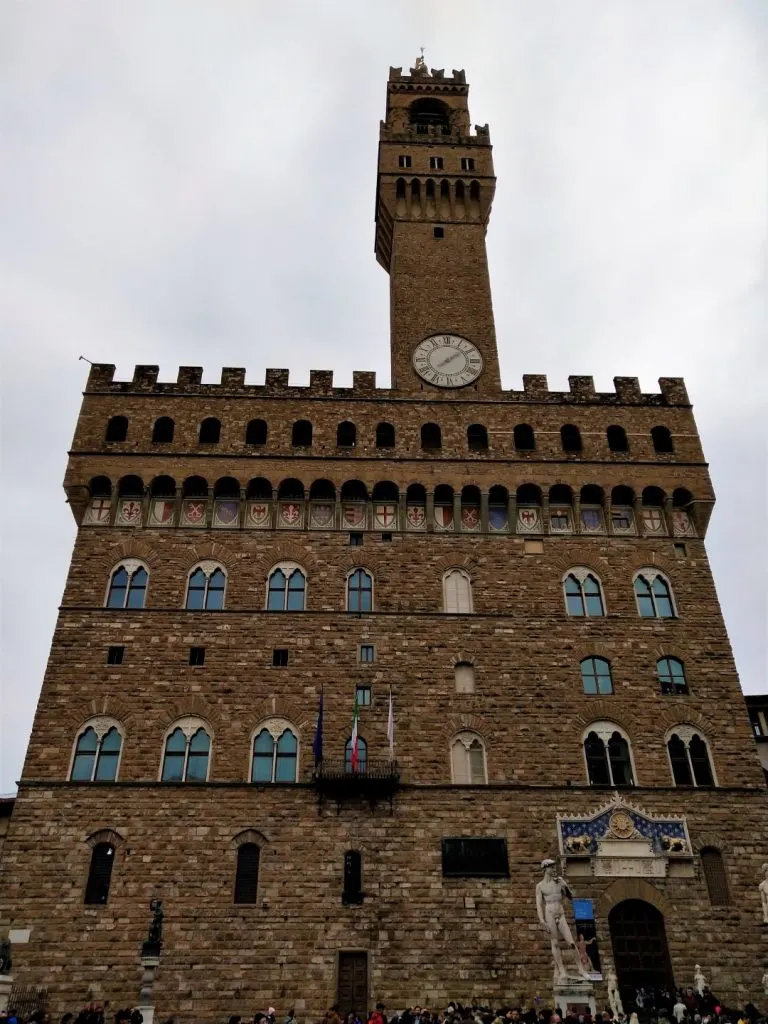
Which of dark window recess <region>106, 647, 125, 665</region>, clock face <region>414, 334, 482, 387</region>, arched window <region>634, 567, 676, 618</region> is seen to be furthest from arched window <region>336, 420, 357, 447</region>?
arched window <region>634, 567, 676, 618</region>

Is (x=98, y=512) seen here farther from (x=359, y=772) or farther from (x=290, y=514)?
(x=359, y=772)

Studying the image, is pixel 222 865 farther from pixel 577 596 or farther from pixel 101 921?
pixel 577 596

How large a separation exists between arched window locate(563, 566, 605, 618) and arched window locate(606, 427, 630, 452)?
466cm

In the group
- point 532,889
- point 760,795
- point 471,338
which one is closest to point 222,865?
point 532,889

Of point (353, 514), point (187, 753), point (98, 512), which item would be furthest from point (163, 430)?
point (187, 753)

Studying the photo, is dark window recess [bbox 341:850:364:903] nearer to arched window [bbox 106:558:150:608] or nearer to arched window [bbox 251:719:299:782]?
arched window [bbox 251:719:299:782]

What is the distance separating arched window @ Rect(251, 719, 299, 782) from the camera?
925 inches

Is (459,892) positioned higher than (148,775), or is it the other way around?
(148,775)

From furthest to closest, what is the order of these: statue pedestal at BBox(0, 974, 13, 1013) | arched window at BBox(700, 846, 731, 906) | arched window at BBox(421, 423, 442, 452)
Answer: arched window at BBox(421, 423, 442, 452)
arched window at BBox(700, 846, 731, 906)
statue pedestal at BBox(0, 974, 13, 1013)

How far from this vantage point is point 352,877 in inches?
876

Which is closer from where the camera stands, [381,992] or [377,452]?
[381,992]

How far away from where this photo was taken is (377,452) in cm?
2866

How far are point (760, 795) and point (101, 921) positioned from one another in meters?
17.0

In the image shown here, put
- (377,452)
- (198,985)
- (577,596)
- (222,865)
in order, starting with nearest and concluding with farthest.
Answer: (198,985), (222,865), (577,596), (377,452)
